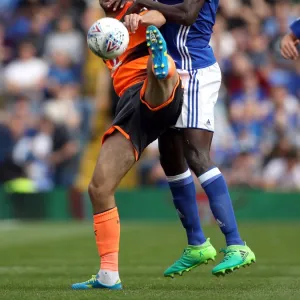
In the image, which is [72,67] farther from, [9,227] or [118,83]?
[118,83]

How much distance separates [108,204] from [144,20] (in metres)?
1.34

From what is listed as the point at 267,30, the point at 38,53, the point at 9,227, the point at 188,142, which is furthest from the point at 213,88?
the point at 38,53

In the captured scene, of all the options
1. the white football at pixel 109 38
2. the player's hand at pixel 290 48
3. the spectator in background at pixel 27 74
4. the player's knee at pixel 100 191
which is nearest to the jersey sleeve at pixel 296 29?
the player's hand at pixel 290 48

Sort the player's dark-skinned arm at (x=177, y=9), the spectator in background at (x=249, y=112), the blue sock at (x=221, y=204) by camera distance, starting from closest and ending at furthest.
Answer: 1. the player's dark-skinned arm at (x=177, y=9)
2. the blue sock at (x=221, y=204)
3. the spectator in background at (x=249, y=112)

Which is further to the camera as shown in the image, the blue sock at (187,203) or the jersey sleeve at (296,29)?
the jersey sleeve at (296,29)

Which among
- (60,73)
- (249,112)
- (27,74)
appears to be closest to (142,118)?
(249,112)

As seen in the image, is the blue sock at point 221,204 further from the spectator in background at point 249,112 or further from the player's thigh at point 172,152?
the spectator in background at point 249,112

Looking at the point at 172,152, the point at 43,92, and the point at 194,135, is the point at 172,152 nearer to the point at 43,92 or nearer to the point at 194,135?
the point at 194,135

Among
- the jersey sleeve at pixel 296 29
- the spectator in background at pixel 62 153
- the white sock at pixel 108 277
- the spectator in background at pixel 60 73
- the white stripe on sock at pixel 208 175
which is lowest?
the spectator in background at pixel 62 153

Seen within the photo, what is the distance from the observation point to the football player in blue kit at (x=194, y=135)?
22.3ft

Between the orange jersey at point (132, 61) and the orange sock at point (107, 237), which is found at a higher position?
the orange jersey at point (132, 61)

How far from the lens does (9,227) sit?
1538cm

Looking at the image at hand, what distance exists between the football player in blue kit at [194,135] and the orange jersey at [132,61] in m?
0.20

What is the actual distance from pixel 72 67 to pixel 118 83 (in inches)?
488
